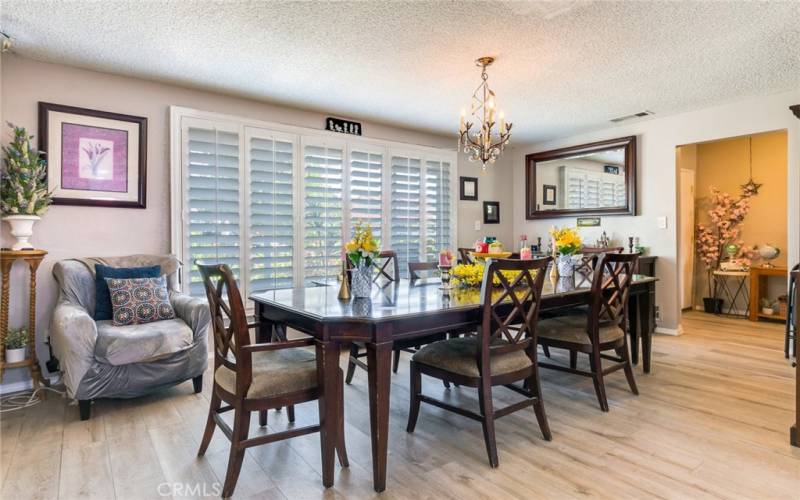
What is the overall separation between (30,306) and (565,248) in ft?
12.4

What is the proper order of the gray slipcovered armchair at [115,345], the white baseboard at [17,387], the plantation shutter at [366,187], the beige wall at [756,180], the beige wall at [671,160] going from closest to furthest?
the gray slipcovered armchair at [115,345] → the white baseboard at [17,387] → the beige wall at [671,160] → the plantation shutter at [366,187] → the beige wall at [756,180]

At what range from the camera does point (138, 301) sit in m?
3.06

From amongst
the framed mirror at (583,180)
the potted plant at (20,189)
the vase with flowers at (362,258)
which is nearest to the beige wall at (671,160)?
the framed mirror at (583,180)

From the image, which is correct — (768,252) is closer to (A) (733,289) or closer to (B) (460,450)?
(A) (733,289)

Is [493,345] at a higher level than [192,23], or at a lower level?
lower

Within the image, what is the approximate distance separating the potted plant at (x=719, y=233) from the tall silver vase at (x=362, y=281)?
5.71 m

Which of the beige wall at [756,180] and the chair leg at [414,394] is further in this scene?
the beige wall at [756,180]

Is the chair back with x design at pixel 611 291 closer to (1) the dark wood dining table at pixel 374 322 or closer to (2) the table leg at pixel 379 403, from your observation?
(1) the dark wood dining table at pixel 374 322

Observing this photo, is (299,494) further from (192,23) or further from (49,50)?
(49,50)

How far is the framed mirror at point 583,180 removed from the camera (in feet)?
16.9

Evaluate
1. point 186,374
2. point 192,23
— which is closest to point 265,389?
point 186,374

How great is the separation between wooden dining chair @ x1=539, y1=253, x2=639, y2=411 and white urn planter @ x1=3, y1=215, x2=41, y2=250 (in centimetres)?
354

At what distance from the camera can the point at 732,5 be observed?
2.42 m

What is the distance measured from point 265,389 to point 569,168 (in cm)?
506
